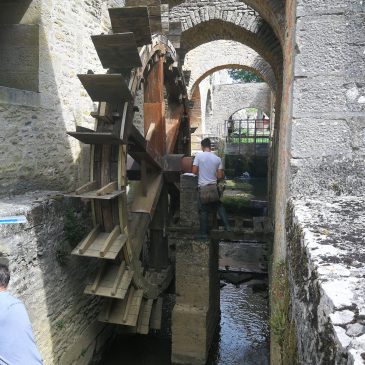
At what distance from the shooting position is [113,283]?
166 inches

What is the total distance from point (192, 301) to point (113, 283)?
1.39 m

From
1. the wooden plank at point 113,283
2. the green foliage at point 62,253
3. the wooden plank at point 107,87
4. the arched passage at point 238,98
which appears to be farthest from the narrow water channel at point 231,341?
the arched passage at point 238,98

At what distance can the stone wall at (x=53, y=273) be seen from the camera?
136 inches

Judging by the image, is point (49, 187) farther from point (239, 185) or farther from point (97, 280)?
point (239, 185)

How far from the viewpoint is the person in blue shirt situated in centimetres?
179

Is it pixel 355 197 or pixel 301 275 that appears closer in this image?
pixel 301 275

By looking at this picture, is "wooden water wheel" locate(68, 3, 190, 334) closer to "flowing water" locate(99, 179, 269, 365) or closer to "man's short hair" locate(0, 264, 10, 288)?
"flowing water" locate(99, 179, 269, 365)

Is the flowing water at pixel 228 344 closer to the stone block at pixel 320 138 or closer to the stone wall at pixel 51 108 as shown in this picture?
the stone wall at pixel 51 108

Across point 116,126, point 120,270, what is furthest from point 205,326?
point 116,126

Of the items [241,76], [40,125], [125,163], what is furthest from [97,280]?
[241,76]

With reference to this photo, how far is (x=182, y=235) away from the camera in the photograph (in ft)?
16.7

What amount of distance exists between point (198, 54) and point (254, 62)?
6.30 ft

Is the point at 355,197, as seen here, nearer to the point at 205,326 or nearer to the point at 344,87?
the point at 344,87

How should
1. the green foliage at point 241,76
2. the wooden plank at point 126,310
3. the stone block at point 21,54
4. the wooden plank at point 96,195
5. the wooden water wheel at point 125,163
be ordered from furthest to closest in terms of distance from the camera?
the green foliage at point 241,76
the wooden plank at point 126,310
the stone block at point 21,54
the wooden water wheel at point 125,163
the wooden plank at point 96,195
